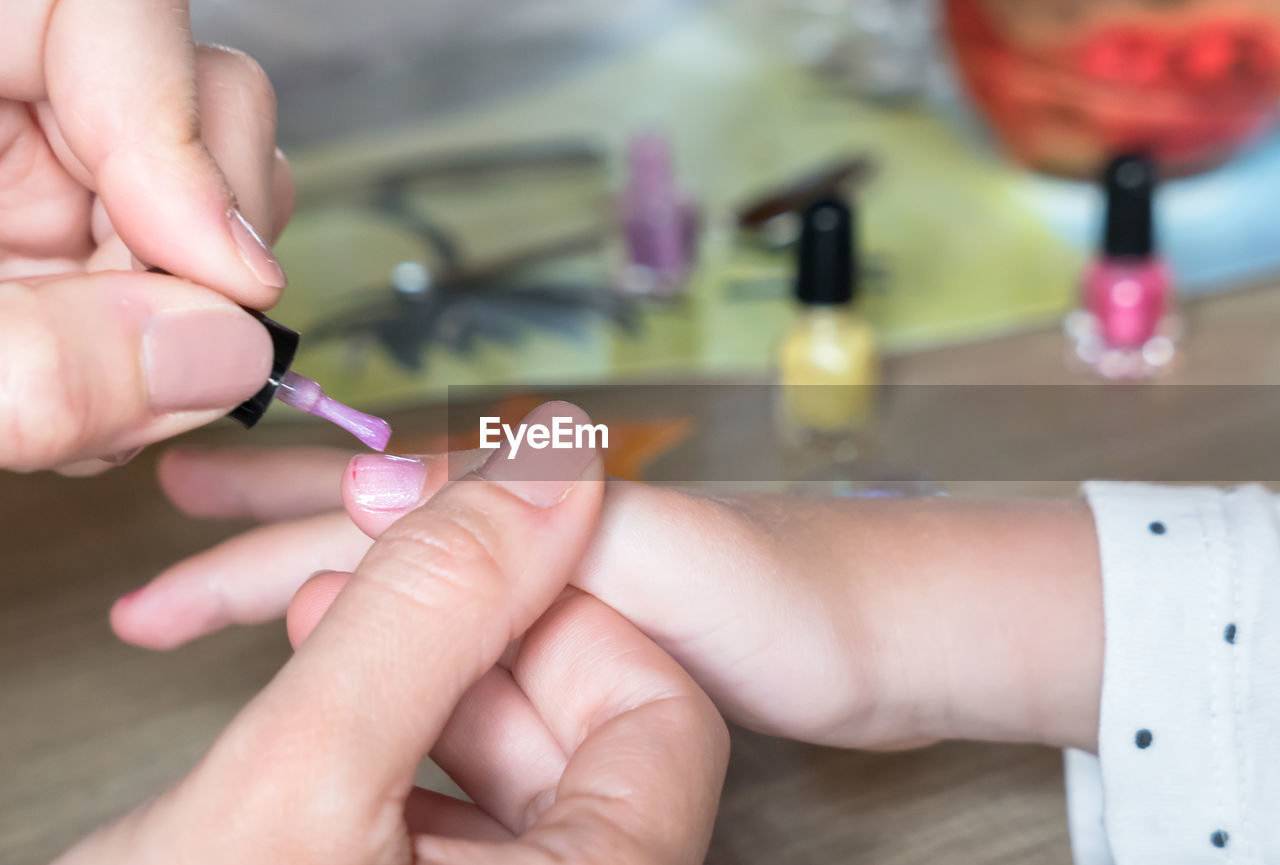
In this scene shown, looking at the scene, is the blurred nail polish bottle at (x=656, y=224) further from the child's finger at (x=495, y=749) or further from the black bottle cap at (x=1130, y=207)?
the child's finger at (x=495, y=749)

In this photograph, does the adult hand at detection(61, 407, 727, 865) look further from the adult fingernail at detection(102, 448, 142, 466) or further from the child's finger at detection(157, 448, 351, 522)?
the child's finger at detection(157, 448, 351, 522)

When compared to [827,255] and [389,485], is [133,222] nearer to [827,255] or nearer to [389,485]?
[389,485]

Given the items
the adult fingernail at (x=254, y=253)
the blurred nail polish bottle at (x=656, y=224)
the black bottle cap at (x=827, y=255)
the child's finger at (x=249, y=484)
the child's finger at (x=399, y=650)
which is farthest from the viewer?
the blurred nail polish bottle at (x=656, y=224)

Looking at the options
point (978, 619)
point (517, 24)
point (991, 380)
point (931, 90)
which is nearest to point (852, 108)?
point (931, 90)

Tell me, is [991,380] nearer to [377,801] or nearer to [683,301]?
[683,301]

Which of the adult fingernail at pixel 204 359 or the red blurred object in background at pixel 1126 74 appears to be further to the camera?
the red blurred object in background at pixel 1126 74

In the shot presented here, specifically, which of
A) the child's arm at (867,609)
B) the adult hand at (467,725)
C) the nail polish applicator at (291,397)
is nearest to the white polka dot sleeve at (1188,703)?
the child's arm at (867,609)

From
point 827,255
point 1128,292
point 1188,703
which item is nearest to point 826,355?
point 827,255
